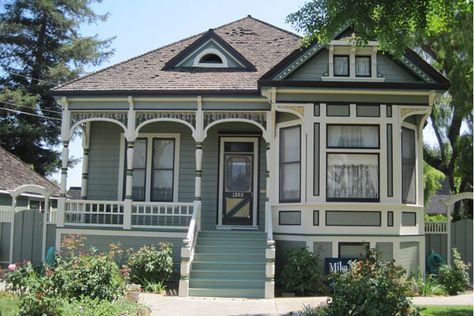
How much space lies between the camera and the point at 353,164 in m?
14.1

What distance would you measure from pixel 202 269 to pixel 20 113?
83.9 feet

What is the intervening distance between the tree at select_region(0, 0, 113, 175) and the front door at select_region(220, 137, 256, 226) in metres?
21.4

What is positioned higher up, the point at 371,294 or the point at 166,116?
the point at 166,116

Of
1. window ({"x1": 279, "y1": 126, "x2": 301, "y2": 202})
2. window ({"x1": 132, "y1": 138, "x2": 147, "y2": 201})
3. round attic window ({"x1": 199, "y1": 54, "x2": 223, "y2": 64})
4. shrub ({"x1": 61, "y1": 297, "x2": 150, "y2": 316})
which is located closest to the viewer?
shrub ({"x1": 61, "y1": 297, "x2": 150, "y2": 316})

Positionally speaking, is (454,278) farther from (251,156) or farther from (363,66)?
(251,156)

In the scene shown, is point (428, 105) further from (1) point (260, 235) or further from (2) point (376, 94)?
(1) point (260, 235)

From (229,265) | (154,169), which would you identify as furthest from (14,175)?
(229,265)

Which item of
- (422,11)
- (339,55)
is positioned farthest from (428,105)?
(422,11)

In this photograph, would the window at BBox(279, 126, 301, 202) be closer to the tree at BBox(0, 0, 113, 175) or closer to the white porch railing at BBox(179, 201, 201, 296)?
the white porch railing at BBox(179, 201, 201, 296)

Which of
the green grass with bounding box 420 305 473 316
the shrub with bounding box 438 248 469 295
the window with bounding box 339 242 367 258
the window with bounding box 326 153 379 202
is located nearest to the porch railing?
the window with bounding box 326 153 379 202

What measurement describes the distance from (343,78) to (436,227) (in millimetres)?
5431

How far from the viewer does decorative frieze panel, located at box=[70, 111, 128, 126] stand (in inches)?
623

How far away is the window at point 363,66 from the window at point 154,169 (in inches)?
235

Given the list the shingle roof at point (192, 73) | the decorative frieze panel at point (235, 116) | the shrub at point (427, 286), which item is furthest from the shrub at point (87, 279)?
the shrub at point (427, 286)
